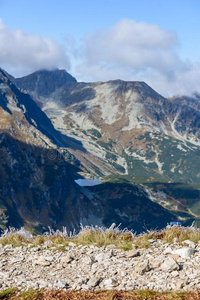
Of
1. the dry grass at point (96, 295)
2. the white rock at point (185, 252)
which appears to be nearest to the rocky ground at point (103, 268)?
the white rock at point (185, 252)

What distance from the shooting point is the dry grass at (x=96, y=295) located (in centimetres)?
1254

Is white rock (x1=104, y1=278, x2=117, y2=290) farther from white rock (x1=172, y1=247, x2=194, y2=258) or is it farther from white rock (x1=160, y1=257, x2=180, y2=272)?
white rock (x1=172, y1=247, x2=194, y2=258)

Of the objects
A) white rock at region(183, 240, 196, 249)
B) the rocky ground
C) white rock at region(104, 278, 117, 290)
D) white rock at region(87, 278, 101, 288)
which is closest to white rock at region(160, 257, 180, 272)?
the rocky ground

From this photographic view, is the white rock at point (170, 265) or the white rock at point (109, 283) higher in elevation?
the white rock at point (170, 265)

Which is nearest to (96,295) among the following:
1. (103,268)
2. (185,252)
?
(103,268)

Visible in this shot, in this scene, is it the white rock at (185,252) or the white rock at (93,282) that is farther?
the white rock at (185,252)

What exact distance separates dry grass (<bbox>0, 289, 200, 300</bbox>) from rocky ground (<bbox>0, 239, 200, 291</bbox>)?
506mm

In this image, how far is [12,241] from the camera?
20391 millimetres

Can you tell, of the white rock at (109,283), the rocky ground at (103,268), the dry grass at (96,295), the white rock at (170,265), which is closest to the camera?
the dry grass at (96,295)

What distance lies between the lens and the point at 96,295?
42.9ft

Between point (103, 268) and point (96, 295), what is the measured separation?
94.0 inches

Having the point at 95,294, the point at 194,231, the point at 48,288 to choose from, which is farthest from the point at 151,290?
the point at 194,231

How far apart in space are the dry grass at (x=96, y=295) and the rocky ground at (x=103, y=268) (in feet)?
1.66

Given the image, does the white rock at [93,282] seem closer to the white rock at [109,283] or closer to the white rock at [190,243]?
the white rock at [109,283]
